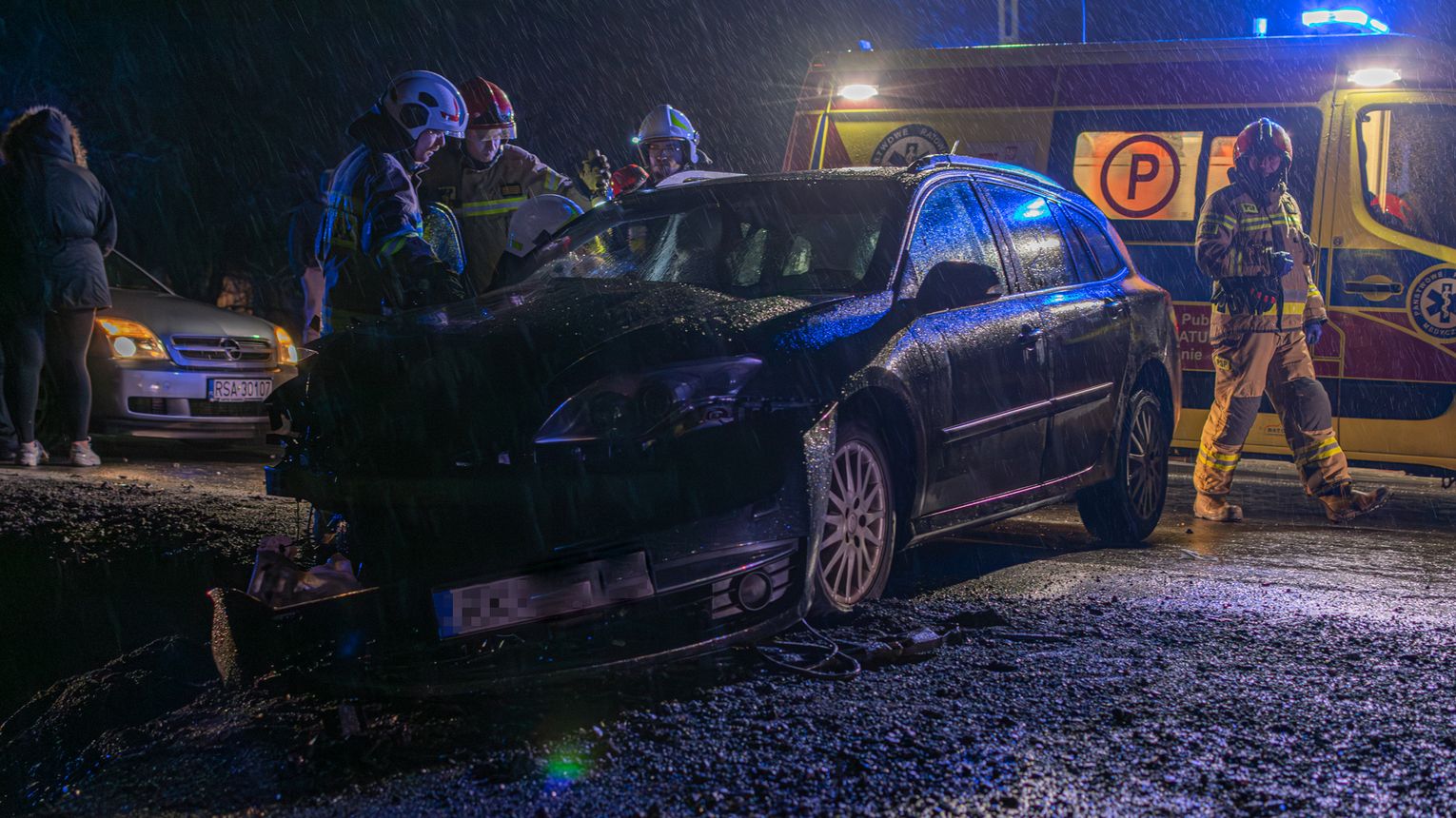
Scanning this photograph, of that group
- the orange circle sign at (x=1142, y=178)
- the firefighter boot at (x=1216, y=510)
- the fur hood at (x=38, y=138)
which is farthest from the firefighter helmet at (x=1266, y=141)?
the fur hood at (x=38, y=138)

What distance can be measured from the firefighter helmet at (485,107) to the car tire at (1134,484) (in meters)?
3.15

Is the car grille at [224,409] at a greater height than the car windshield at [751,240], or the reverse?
the car windshield at [751,240]

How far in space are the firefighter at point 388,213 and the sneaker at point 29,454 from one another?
140 inches

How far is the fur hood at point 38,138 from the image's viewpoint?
834 centimetres

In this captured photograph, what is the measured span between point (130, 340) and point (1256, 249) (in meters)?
6.73

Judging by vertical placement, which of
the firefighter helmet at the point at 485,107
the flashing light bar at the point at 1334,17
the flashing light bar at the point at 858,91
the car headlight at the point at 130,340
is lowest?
the car headlight at the point at 130,340

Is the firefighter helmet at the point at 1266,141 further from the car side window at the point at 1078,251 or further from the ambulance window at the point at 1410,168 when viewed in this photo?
the car side window at the point at 1078,251

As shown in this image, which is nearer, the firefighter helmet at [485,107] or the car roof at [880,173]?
the car roof at [880,173]

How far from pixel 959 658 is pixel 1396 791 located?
1265 millimetres

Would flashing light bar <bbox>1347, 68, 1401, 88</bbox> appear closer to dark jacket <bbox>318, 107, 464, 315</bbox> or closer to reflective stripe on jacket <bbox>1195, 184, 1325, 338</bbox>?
reflective stripe on jacket <bbox>1195, 184, 1325, 338</bbox>

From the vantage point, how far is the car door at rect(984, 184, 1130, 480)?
554 cm

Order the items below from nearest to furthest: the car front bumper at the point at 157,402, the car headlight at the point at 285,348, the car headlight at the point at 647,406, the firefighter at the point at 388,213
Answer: the car headlight at the point at 647,406, the firefighter at the point at 388,213, the car front bumper at the point at 157,402, the car headlight at the point at 285,348

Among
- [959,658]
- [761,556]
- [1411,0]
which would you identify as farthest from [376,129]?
[1411,0]

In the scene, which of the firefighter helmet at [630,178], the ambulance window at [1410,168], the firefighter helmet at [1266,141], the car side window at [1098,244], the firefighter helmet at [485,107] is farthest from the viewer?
the firefighter helmet at [630,178]
